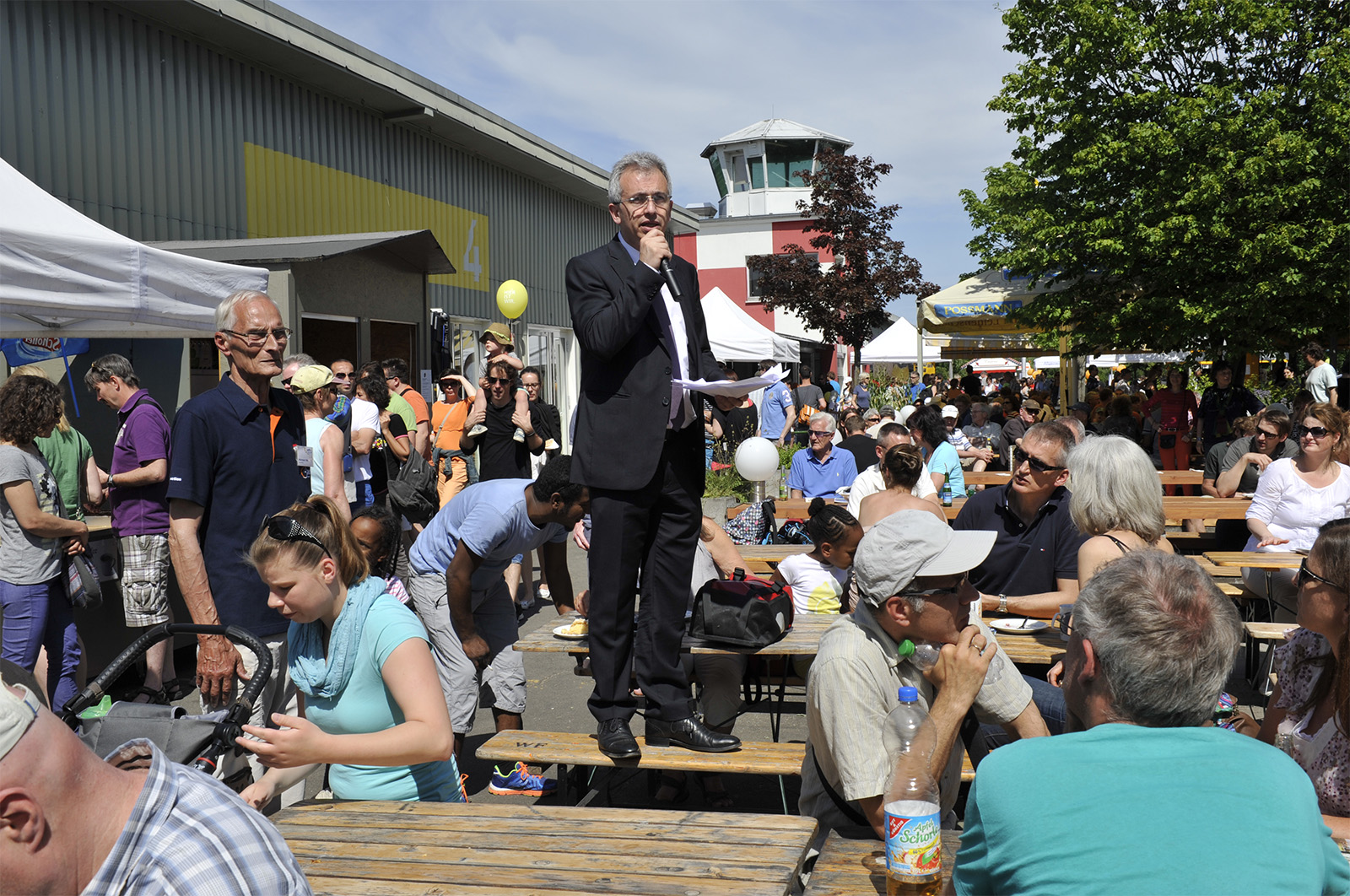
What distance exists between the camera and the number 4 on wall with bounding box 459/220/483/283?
15.7m

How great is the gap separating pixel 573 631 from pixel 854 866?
2712 millimetres

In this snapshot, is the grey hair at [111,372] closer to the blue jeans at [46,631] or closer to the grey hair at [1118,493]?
the blue jeans at [46,631]

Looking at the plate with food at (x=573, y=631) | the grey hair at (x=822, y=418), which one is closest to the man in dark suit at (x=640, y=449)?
the plate with food at (x=573, y=631)

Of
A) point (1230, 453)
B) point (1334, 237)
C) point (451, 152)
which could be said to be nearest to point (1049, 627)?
point (1230, 453)

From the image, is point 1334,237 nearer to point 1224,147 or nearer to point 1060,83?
point 1224,147

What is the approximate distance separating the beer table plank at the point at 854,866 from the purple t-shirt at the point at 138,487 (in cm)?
483

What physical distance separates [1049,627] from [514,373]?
15.7 feet

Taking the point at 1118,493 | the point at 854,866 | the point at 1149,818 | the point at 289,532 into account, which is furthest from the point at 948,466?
the point at 1149,818

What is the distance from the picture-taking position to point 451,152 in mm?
15484

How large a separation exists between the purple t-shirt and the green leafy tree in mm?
25969

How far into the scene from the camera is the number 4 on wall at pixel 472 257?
15.7m

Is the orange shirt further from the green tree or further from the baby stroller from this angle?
the green tree

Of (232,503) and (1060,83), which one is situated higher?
(1060,83)

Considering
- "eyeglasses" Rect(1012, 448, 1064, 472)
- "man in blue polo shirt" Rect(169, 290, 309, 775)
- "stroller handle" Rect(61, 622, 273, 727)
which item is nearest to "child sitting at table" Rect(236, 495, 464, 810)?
"stroller handle" Rect(61, 622, 273, 727)
